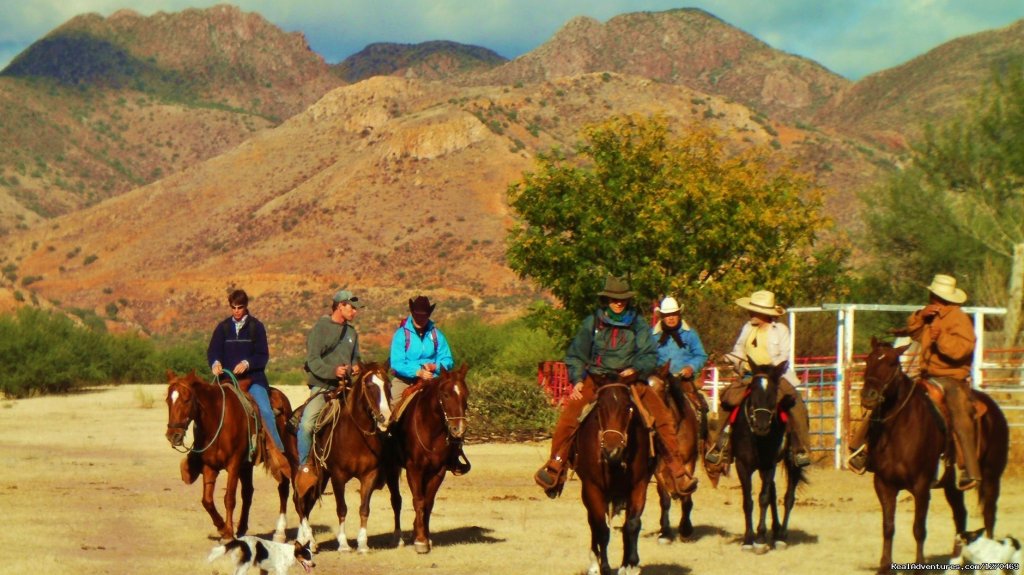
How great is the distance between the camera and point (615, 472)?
1045cm

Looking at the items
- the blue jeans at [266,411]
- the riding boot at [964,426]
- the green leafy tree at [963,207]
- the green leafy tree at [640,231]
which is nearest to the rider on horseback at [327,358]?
the blue jeans at [266,411]

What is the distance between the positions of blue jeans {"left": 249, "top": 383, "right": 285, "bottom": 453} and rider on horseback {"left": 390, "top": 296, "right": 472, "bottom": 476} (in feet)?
4.28

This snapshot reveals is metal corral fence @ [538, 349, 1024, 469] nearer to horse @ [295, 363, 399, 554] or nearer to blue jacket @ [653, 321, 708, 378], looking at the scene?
blue jacket @ [653, 321, 708, 378]

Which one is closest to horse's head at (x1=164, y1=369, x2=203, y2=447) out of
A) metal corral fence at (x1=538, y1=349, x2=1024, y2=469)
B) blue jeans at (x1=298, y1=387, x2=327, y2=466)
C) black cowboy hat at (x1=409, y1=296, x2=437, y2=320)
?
blue jeans at (x1=298, y1=387, x2=327, y2=466)

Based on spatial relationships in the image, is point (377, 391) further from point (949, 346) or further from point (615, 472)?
point (949, 346)

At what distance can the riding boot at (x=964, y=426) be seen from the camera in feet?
36.8

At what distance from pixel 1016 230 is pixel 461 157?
6483 cm

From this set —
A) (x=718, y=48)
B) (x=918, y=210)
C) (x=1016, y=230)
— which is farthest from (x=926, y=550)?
(x=718, y=48)

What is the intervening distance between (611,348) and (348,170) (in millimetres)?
89975

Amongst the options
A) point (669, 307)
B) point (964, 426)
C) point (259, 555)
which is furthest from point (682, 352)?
point (259, 555)

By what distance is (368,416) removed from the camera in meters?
12.9

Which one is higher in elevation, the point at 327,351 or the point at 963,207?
the point at 963,207

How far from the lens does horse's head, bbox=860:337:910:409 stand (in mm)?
10992

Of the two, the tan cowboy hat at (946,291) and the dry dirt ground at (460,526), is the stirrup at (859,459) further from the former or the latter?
the tan cowboy hat at (946,291)
